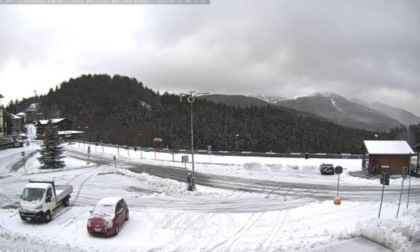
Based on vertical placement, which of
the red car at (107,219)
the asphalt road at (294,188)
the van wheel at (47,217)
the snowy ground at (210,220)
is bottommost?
the asphalt road at (294,188)

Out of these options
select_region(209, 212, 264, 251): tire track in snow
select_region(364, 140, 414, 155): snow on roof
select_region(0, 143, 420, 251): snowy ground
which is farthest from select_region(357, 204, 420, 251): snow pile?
select_region(364, 140, 414, 155): snow on roof

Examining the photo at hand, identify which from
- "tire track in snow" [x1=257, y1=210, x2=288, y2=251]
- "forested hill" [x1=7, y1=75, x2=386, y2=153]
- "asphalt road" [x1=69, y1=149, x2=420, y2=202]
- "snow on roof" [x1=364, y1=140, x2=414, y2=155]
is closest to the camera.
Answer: "tire track in snow" [x1=257, y1=210, x2=288, y2=251]

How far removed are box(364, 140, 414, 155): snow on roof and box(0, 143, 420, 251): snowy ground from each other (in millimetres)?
4764

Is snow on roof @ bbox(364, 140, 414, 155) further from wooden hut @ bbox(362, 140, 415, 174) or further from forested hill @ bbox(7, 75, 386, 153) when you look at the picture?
forested hill @ bbox(7, 75, 386, 153)

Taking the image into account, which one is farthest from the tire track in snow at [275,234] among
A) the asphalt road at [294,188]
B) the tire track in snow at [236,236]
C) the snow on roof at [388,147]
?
the snow on roof at [388,147]

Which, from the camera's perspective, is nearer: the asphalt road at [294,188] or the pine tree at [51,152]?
the asphalt road at [294,188]

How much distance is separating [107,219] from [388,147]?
37.3 m

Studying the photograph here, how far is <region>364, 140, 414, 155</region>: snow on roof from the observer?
3828 centimetres

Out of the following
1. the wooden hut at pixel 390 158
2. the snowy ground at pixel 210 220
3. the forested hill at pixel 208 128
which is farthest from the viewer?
the forested hill at pixel 208 128

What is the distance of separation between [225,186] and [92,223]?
16.9 m

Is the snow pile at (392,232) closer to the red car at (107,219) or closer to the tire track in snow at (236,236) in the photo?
the tire track in snow at (236,236)

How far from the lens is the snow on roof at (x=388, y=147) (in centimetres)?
3828

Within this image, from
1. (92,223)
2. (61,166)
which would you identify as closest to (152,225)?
(92,223)

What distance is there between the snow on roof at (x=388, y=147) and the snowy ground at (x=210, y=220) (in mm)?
4764
